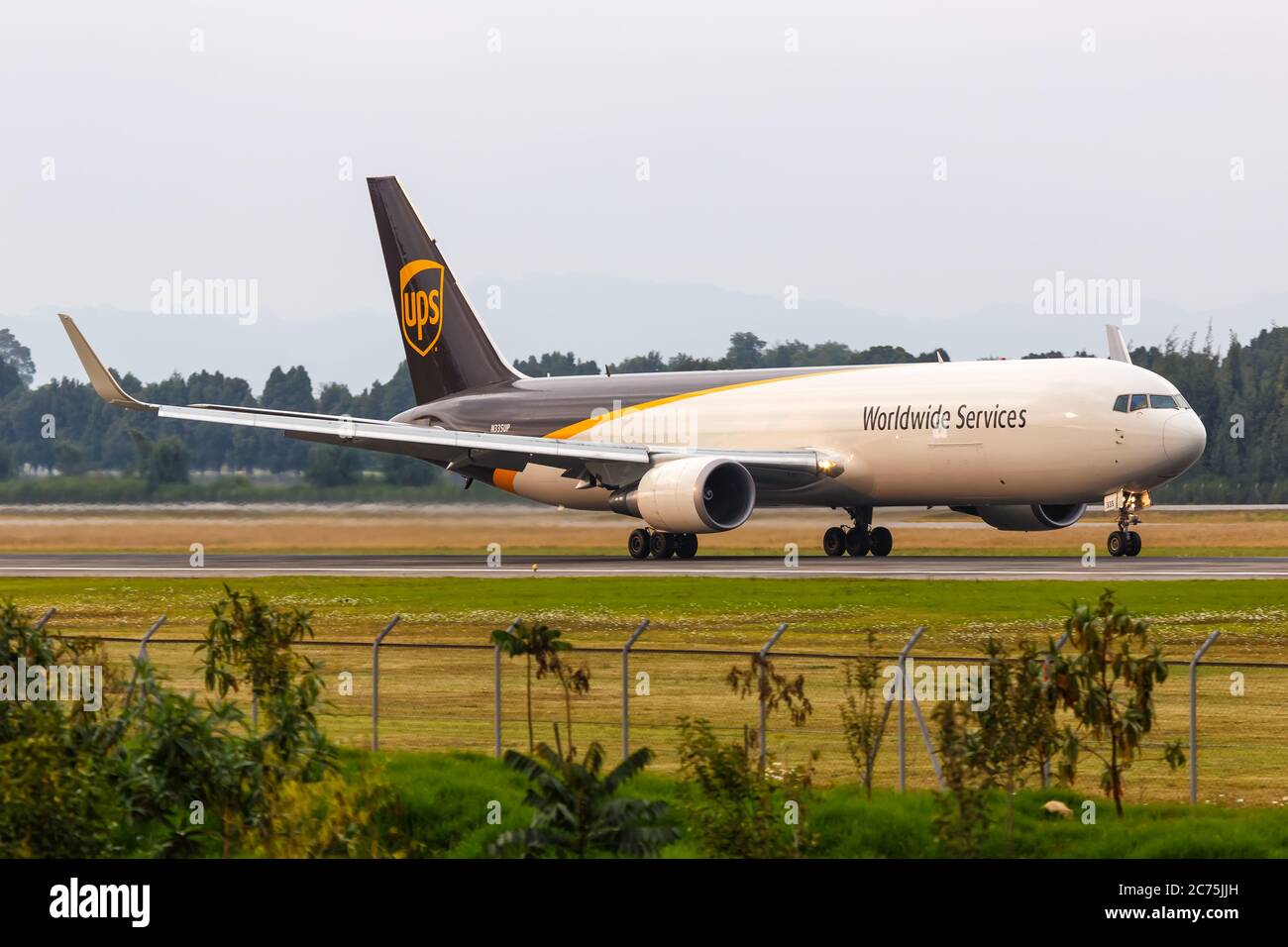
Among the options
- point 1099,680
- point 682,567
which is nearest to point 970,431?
point 682,567

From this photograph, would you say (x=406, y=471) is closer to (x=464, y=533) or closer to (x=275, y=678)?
(x=464, y=533)

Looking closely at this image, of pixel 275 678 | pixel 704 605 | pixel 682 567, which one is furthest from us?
pixel 682 567

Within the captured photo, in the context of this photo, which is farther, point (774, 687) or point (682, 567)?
point (682, 567)

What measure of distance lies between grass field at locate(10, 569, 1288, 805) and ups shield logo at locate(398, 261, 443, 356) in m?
15.5

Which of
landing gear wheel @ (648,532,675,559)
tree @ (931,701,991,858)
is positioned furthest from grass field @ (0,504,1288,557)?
tree @ (931,701,991,858)

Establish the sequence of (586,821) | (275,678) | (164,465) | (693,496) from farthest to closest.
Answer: (164,465), (693,496), (275,678), (586,821)

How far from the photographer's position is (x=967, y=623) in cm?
3061

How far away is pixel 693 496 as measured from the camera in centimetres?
4406

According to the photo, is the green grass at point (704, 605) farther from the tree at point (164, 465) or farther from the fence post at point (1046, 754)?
the tree at point (164, 465)

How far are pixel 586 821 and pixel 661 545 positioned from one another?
32.6 meters

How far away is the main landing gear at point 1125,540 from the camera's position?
1781 inches

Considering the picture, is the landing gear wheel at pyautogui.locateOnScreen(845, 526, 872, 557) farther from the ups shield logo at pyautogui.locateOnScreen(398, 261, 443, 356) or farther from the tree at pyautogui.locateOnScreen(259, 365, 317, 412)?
the tree at pyautogui.locateOnScreen(259, 365, 317, 412)
